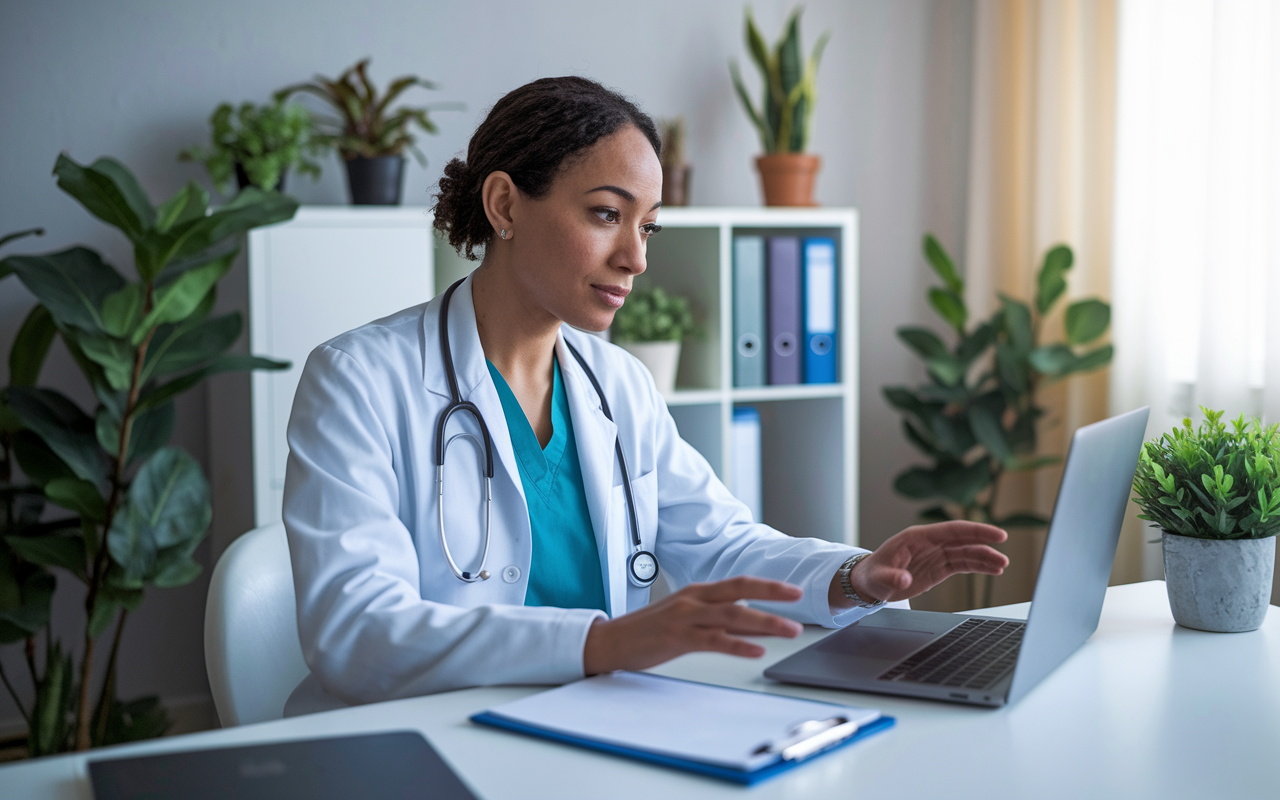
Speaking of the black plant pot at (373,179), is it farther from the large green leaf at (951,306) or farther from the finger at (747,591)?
the finger at (747,591)

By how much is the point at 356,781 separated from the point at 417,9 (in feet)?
8.02

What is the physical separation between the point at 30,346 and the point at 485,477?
4.50 feet

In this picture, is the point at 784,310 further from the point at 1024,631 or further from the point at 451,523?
the point at 1024,631

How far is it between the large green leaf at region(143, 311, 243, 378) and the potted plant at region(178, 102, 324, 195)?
1.21ft

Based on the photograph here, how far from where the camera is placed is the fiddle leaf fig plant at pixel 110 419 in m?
2.04

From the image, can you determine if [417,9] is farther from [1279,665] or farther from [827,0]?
[1279,665]

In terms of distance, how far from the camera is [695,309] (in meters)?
2.85

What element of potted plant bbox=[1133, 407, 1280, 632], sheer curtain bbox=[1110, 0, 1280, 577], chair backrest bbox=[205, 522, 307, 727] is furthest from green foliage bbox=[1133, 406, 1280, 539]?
sheer curtain bbox=[1110, 0, 1280, 577]

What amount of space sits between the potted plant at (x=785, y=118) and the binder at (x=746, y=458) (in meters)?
0.61

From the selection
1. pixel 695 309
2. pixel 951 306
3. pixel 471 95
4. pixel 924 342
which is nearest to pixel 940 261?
pixel 951 306

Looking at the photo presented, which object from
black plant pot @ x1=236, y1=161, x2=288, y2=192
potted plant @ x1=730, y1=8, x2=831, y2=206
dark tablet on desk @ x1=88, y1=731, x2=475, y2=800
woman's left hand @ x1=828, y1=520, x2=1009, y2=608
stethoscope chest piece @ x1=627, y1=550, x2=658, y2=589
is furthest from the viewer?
potted plant @ x1=730, y1=8, x2=831, y2=206

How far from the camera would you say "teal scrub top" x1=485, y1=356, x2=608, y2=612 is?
1.44 metres

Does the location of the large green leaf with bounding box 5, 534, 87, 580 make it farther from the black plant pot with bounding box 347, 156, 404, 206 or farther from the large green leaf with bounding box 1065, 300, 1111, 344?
the large green leaf with bounding box 1065, 300, 1111, 344

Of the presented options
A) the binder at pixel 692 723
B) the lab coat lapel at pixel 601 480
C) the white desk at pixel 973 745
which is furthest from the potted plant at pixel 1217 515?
the lab coat lapel at pixel 601 480
